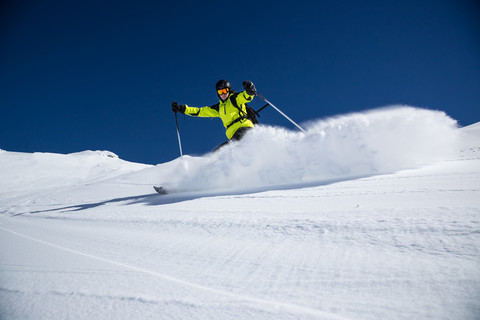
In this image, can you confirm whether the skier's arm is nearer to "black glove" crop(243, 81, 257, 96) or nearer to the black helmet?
"black glove" crop(243, 81, 257, 96)

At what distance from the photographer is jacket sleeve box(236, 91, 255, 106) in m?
5.49

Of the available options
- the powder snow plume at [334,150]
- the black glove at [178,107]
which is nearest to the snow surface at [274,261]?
the powder snow plume at [334,150]

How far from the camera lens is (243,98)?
5.57 m

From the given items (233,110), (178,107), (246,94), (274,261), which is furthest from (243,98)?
(274,261)

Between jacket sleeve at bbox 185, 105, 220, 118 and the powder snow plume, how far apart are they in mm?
1638

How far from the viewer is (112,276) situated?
1.20 metres

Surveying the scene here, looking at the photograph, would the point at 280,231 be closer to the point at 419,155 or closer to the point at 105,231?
the point at 105,231

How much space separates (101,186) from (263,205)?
22.2 feet

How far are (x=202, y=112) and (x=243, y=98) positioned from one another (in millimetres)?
1331

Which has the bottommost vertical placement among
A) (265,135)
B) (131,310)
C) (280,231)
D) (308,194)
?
(131,310)

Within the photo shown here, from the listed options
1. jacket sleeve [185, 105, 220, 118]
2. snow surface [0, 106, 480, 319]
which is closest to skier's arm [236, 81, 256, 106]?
jacket sleeve [185, 105, 220, 118]

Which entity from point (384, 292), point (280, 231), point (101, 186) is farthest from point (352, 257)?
point (101, 186)

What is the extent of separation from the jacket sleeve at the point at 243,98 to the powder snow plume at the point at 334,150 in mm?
1113

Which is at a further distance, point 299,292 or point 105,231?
point 105,231
